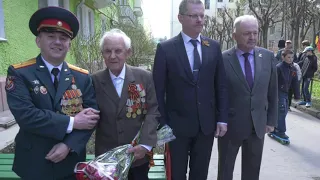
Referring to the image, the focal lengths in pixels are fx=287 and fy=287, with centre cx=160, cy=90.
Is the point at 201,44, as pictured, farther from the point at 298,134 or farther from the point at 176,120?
the point at 298,134

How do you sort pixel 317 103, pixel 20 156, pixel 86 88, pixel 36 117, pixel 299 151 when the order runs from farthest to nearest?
pixel 317 103 → pixel 299 151 → pixel 86 88 → pixel 20 156 → pixel 36 117

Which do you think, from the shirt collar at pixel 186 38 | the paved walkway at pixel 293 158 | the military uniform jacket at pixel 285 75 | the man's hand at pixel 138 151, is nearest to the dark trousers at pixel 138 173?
the man's hand at pixel 138 151

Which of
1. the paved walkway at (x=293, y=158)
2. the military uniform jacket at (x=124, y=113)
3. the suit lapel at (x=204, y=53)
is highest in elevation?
the suit lapel at (x=204, y=53)

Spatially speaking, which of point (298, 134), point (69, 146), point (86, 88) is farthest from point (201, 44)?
point (298, 134)

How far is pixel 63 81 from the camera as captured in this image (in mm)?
1949

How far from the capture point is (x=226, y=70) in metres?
2.83

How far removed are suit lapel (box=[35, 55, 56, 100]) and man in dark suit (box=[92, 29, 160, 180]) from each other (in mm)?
386

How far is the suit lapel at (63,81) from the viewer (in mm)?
1911

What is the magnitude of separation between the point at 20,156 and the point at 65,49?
0.78 m

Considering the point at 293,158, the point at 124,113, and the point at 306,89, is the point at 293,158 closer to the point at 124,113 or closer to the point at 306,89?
the point at 124,113

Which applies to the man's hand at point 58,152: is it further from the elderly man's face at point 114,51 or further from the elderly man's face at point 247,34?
the elderly man's face at point 247,34

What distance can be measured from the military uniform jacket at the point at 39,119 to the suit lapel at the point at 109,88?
9.4 inches

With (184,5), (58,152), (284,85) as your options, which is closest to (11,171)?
(58,152)

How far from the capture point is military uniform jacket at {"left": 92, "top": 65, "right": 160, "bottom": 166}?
85.8 inches
